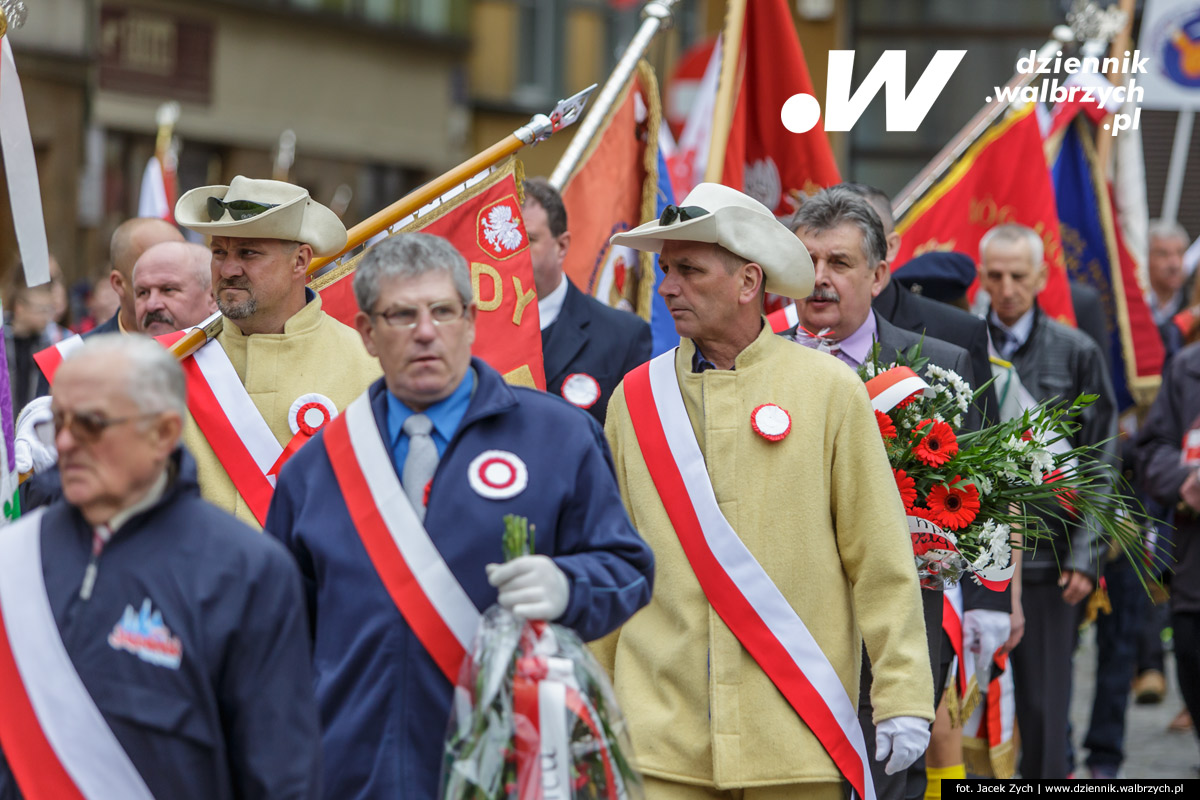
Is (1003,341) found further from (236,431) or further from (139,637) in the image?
(139,637)

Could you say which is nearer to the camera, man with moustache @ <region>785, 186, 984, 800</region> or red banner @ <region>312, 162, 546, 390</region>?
man with moustache @ <region>785, 186, 984, 800</region>

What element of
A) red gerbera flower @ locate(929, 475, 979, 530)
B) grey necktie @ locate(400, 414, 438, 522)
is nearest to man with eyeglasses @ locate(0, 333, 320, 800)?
grey necktie @ locate(400, 414, 438, 522)

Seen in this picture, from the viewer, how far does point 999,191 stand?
9.43 metres

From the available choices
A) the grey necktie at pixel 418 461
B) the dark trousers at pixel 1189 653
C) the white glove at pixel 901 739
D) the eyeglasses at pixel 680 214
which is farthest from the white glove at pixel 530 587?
the dark trousers at pixel 1189 653

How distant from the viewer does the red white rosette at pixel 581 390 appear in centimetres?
644

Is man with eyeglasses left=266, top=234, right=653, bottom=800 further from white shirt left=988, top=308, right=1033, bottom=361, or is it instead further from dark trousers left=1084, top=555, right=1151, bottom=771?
dark trousers left=1084, top=555, right=1151, bottom=771

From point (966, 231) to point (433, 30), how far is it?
23188mm

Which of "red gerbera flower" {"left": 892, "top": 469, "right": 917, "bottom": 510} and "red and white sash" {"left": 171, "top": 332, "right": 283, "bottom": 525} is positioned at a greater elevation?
"red and white sash" {"left": 171, "top": 332, "right": 283, "bottom": 525}

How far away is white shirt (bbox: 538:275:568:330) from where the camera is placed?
22.0 feet

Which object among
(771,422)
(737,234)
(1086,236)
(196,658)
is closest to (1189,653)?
(1086,236)

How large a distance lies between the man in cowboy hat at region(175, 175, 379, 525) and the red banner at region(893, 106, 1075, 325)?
4830mm

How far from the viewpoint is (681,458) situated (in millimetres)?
4473

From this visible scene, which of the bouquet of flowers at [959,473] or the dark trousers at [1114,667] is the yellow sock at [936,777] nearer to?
the bouquet of flowers at [959,473]

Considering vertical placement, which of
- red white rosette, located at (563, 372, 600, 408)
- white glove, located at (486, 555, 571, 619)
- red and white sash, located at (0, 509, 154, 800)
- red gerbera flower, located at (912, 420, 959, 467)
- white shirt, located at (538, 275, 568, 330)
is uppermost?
white shirt, located at (538, 275, 568, 330)
